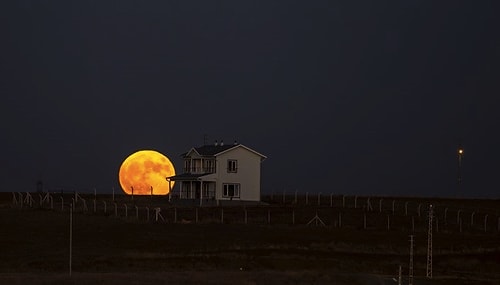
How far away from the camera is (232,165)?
98500 mm

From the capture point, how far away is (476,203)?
109312 millimetres

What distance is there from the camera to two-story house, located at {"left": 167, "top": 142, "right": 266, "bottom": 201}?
97250mm

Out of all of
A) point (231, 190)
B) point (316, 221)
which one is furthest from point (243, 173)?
point (316, 221)

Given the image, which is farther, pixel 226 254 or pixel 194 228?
pixel 194 228

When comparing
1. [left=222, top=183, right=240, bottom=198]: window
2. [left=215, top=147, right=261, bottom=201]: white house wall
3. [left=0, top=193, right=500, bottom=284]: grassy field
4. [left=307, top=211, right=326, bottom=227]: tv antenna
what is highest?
[left=215, top=147, right=261, bottom=201]: white house wall

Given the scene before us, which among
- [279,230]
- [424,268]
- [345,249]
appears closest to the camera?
[424,268]

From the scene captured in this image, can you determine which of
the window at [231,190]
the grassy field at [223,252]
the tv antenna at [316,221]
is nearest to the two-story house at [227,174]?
the window at [231,190]

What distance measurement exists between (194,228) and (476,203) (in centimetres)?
5290

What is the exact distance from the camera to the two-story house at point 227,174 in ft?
319

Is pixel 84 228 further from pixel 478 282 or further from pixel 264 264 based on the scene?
pixel 478 282

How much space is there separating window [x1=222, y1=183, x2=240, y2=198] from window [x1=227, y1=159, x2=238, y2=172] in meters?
1.68

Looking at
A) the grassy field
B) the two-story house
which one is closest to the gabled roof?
the two-story house

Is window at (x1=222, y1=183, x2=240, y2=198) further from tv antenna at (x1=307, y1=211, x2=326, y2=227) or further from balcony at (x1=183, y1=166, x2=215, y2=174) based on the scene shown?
tv antenna at (x1=307, y1=211, x2=326, y2=227)

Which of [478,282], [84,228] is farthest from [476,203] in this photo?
[478,282]
